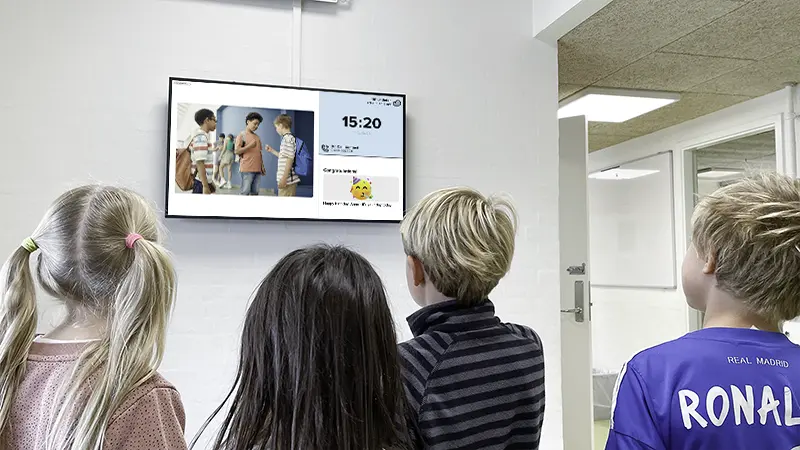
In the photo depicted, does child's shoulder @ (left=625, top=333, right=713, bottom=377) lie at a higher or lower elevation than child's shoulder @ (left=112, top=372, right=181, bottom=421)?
higher

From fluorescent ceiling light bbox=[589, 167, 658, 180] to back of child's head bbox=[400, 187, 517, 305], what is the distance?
13.7ft

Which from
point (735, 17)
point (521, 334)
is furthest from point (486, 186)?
point (521, 334)

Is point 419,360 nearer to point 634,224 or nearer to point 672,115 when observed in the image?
point 672,115

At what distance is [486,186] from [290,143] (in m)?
0.87

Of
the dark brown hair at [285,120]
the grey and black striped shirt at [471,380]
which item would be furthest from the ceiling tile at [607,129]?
the grey and black striped shirt at [471,380]

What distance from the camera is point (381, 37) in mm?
2832

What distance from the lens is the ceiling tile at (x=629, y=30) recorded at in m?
2.74

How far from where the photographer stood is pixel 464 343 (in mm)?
1302

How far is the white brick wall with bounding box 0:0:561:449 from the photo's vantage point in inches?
97.7

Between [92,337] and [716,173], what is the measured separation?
4.80 metres

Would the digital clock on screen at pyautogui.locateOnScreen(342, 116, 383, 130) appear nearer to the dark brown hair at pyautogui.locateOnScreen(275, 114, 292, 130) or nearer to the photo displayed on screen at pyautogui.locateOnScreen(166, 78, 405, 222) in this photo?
the photo displayed on screen at pyautogui.locateOnScreen(166, 78, 405, 222)

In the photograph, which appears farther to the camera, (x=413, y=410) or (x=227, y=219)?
(x=227, y=219)

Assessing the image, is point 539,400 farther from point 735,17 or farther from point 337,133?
point 735,17

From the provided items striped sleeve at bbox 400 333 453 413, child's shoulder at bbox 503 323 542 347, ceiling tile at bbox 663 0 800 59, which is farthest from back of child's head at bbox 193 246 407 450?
ceiling tile at bbox 663 0 800 59
